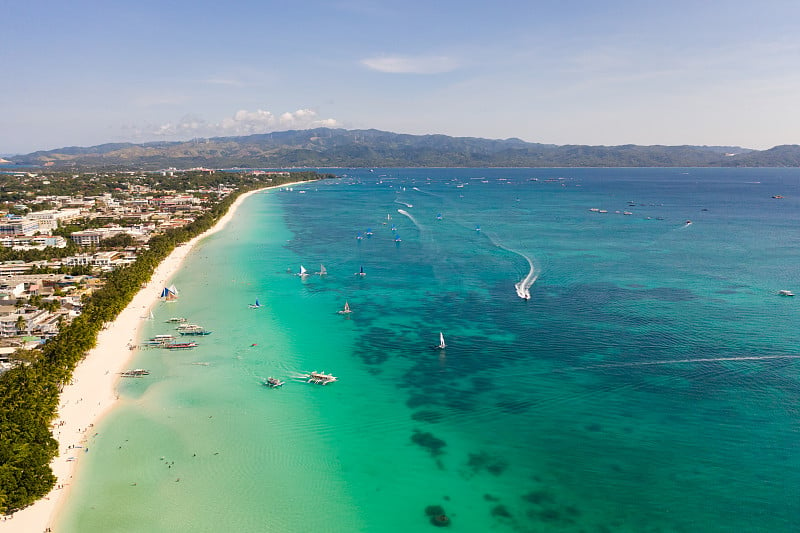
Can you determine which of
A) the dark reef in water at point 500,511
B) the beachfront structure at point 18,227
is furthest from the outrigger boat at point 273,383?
the beachfront structure at point 18,227

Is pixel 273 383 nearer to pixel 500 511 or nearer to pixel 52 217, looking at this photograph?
pixel 500 511

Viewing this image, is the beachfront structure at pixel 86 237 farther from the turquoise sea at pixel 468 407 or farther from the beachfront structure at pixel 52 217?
the turquoise sea at pixel 468 407

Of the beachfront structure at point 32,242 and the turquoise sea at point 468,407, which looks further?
the beachfront structure at point 32,242

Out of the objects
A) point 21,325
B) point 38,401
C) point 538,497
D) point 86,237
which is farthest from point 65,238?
point 538,497

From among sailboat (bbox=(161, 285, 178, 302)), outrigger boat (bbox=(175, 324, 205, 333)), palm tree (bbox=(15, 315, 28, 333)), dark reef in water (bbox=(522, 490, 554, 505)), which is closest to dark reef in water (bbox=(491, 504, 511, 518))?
dark reef in water (bbox=(522, 490, 554, 505))

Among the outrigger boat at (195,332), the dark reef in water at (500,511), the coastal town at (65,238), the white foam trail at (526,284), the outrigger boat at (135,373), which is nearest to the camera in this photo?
the dark reef in water at (500,511)

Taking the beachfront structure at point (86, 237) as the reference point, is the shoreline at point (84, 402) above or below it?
below

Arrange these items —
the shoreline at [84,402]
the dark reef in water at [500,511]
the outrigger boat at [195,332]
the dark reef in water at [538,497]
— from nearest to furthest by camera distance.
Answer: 1. the shoreline at [84,402]
2. the dark reef in water at [500,511]
3. the dark reef in water at [538,497]
4. the outrigger boat at [195,332]

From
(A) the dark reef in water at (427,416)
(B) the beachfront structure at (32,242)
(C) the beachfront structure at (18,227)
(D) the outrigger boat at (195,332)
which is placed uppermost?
(C) the beachfront structure at (18,227)
